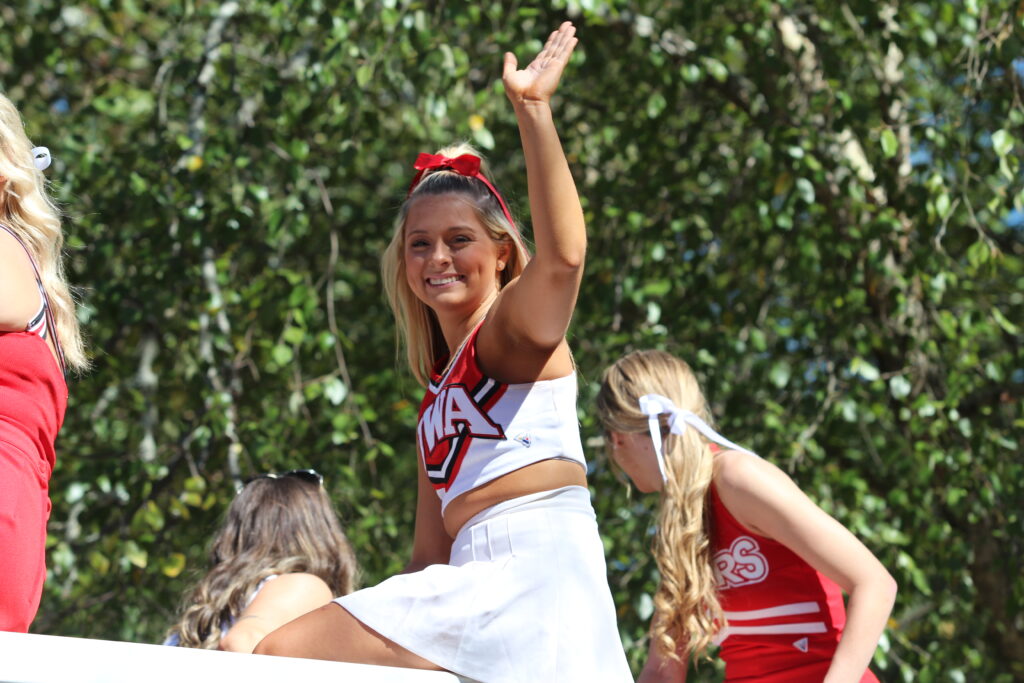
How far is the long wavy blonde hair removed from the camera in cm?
248

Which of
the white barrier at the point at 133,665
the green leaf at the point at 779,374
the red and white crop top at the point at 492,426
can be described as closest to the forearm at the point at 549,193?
the red and white crop top at the point at 492,426

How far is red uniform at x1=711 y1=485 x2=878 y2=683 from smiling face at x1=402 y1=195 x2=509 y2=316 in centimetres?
71

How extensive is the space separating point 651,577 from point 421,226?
2.01 metres

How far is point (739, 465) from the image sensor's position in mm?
2143

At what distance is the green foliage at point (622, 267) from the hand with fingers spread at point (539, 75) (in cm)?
183

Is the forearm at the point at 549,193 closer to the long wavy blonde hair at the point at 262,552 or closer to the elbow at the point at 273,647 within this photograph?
the elbow at the point at 273,647

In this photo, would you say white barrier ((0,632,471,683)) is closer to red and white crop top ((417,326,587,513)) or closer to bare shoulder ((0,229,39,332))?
red and white crop top ((417,326,587,513))

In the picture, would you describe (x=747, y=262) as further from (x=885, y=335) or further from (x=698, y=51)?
(x=698, y=51)

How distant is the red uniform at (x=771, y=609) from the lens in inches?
82.0

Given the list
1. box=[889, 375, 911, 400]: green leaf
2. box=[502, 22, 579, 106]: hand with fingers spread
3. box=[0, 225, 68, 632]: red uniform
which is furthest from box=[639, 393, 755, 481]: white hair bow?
box=[889, 375, 911, 400]: green leaf

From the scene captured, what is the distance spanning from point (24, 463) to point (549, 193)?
0.77m

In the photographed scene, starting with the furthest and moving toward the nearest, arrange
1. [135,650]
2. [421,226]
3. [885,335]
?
[885,335] < [421,226] < [135,650]

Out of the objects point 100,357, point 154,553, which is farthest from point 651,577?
point 100,357

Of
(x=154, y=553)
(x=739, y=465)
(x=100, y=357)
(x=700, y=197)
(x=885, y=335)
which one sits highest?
(x=739, y=465)
